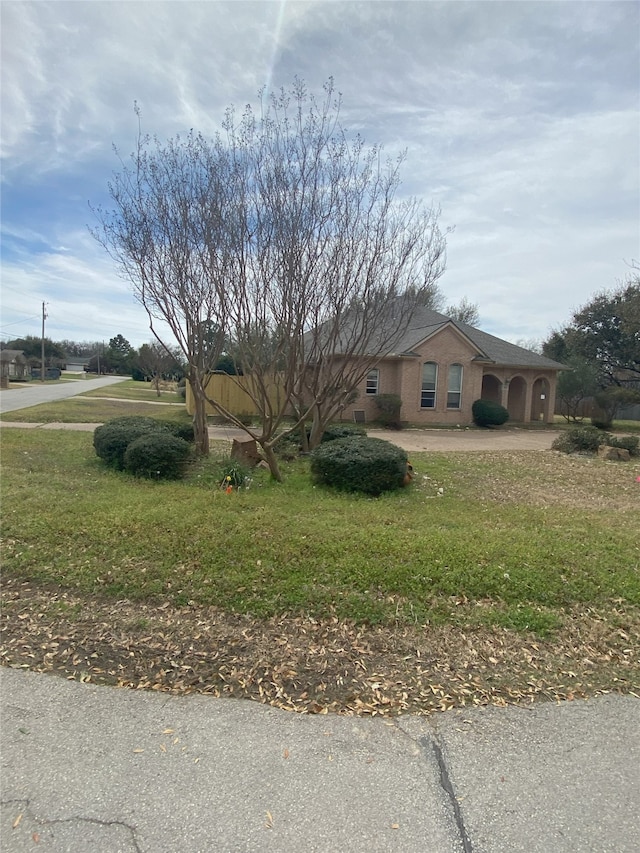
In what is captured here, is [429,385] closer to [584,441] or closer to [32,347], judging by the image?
[584,441]

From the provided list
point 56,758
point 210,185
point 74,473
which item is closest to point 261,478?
point 74,473

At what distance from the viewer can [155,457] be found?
24.7ft

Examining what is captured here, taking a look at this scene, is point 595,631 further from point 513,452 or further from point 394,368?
point 394,368

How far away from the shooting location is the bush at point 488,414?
67.6ft

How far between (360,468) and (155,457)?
10.5ft

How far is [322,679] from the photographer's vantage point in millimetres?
2869

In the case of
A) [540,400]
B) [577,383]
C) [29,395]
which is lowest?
[29,395]

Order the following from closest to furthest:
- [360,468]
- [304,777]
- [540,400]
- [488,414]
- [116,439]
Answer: [304,777], [360,468], [116,439], [488,414], [540,400]

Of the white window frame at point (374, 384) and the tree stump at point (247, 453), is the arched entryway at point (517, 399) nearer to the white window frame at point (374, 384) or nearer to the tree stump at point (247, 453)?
the white window frame at point (374, 384)

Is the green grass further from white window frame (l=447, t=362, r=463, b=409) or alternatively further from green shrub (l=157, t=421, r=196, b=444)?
white window frame (l=447, t=362, r=463, b=409)

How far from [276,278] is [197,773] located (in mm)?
6100

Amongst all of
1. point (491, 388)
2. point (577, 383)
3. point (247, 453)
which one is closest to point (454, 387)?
point (491, 388)

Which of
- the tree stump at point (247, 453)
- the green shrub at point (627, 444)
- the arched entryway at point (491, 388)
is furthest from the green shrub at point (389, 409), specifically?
the tree stump at point (247, 453)

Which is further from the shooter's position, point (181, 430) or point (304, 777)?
point (181, 430)
